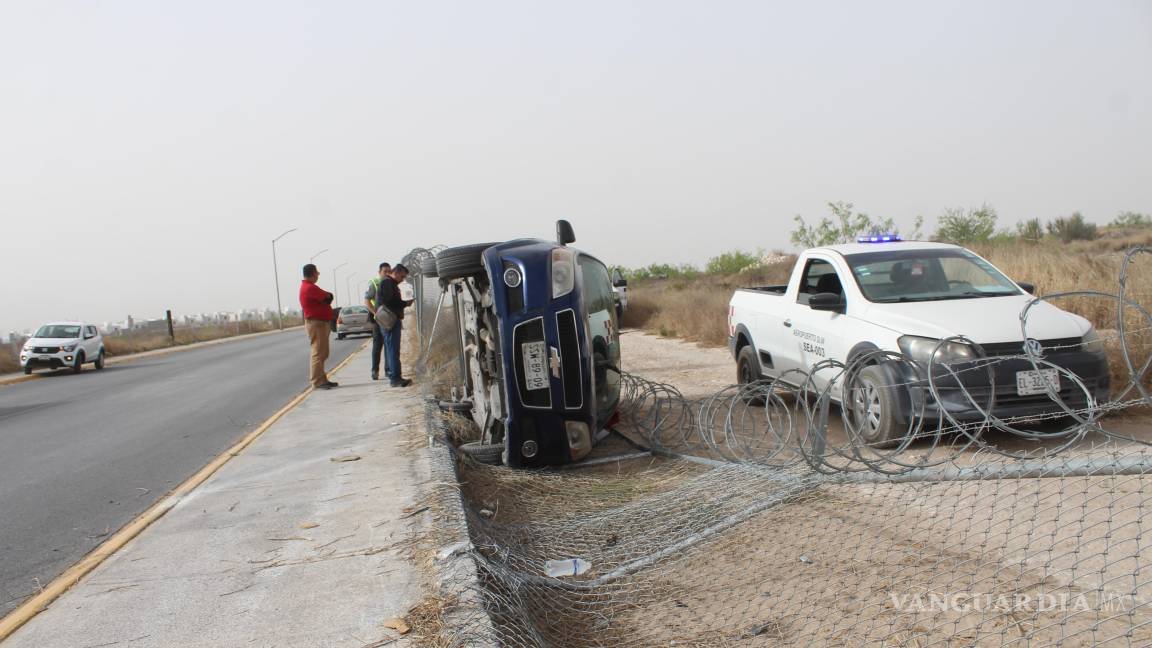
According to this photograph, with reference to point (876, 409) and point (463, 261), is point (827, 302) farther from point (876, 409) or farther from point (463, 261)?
point (463, 261)

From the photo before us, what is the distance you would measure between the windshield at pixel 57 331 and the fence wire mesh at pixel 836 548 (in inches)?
902

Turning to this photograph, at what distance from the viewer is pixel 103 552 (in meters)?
4.83

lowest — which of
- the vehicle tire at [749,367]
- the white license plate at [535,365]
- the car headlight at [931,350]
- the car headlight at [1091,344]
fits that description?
the vehicle tire at [749,367]

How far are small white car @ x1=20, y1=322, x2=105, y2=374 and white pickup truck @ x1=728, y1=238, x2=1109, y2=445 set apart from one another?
22.1 metres

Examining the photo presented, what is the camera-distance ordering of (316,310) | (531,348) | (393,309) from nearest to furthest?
(531,348), (316,310), (393,309)

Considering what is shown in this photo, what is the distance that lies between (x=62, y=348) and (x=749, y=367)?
22.1 meters

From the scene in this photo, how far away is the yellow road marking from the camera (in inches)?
153

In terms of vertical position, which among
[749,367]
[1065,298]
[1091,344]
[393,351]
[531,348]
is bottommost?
[749,367]

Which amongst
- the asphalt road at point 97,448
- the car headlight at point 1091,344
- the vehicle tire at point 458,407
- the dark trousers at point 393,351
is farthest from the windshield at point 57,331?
the car headlight at point 1091,344

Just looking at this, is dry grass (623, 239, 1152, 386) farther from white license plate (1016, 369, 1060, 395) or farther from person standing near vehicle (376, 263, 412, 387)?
person standing near vehicle (376, 263, 412, 387)

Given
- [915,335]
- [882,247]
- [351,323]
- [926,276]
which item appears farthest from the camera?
[351,323]

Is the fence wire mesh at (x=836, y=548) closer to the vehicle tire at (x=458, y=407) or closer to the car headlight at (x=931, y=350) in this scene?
the car headlight at (x=931, y=350)

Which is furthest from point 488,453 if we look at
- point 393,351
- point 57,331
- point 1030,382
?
point 57,331

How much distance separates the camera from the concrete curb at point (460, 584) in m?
3.11
